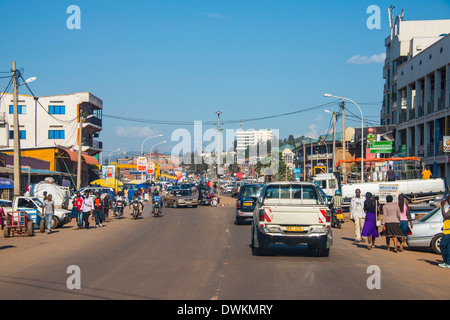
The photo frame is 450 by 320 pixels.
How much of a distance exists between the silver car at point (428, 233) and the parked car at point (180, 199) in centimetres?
2784

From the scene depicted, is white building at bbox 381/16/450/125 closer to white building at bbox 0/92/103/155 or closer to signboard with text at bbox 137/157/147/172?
signboard with text at bbox 137/157/147/172

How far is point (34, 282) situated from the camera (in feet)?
34.2

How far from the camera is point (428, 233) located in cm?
1548

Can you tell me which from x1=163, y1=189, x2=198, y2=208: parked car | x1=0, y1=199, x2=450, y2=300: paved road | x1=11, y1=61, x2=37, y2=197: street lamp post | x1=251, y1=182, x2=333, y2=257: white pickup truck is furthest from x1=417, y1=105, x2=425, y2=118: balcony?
x1=251, y1=182, x2=333, y2=257: white pickup truck

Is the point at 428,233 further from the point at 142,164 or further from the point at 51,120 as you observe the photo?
the point at 51,120

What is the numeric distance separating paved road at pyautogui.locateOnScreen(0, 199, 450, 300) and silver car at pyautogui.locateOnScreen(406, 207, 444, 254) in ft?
1.19

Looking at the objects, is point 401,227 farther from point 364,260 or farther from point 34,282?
point 34,282

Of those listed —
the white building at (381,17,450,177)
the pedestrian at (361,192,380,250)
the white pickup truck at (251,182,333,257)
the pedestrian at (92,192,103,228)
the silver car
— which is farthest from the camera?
the white building at (381,17,450,177)

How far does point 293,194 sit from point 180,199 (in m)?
27.8

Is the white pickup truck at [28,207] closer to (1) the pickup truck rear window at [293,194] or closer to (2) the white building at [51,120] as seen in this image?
(1) the pickup truck rear window at [293,194]

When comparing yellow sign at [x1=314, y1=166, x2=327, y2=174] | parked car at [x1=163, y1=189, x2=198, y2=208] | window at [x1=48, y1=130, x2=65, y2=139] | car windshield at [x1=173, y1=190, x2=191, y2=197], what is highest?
window at [x1=48, y1=130, x2=65, y2=139]

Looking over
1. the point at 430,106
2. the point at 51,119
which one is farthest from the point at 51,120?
the point at 430,106

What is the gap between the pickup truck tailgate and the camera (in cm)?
1338
